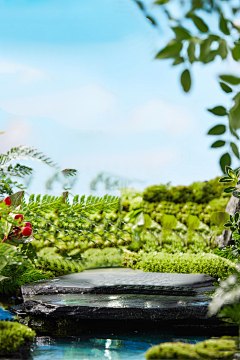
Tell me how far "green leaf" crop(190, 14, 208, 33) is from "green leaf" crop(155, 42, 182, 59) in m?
0.11

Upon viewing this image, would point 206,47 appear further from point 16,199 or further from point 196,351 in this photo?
point 16,199

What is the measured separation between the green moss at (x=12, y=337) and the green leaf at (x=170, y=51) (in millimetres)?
1637

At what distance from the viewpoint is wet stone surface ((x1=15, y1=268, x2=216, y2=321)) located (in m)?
2.30

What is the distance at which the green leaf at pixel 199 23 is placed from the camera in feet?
3.36

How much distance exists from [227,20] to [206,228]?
4.07 metres

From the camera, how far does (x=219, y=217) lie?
4.54 m

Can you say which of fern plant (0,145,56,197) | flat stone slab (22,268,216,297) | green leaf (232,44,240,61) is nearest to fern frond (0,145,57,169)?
fern plant (0,145,56,197)

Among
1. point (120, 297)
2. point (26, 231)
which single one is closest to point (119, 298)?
point (120, 297)

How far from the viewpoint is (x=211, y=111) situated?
112 cm

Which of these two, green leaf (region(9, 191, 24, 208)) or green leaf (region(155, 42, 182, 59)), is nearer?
green leaf (region(155, 42, 182, 59))

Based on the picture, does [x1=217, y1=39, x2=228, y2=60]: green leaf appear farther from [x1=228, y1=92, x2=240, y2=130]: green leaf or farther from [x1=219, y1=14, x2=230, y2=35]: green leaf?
[x1=228, y1=92, x2=240, y2=130]: green leaf

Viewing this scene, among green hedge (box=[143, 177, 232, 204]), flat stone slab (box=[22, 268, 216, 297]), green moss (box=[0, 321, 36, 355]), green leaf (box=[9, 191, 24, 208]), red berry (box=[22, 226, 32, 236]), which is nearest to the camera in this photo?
green moss (box=[0, 321, 36, 355])

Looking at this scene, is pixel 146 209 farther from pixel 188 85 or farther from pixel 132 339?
pixel 188 85

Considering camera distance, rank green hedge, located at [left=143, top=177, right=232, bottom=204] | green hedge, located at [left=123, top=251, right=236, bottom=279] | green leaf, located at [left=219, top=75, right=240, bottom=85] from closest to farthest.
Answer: green leaf, located at [left=219, top=75, right=240, bottom=85] → green hedge, located at [left=123, top=251, right=236, bottom=279] → green hedge, located at [left=143, top=177, right=232, bottom=204]
